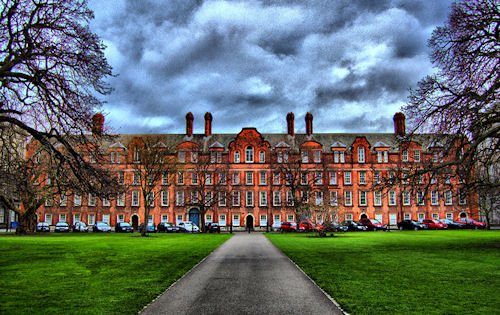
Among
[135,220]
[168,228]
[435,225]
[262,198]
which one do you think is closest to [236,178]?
[262,198]

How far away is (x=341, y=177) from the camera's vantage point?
65688mm

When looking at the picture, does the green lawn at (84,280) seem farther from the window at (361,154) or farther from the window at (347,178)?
the window at (361,154)

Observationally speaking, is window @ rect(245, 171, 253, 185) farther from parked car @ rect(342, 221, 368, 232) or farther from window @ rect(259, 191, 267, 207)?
parked car @ rect(342, 221, 368, 232)

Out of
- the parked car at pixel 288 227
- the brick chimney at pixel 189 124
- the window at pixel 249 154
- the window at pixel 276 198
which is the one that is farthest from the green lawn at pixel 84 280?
the brick chimney at pixel 189 124

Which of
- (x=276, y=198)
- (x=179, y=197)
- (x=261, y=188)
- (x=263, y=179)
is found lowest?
(x=276, y=198)

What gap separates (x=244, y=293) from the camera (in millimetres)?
10547

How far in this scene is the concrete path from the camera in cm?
881

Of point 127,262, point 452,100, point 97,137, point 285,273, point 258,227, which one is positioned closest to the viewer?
point 285,273

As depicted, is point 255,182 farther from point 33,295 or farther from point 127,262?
point 33,295

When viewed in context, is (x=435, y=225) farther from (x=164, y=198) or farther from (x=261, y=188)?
(x=164, y=198)

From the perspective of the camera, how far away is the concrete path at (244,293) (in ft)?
28.9

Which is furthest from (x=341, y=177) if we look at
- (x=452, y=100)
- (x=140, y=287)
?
(x=140, y=287)

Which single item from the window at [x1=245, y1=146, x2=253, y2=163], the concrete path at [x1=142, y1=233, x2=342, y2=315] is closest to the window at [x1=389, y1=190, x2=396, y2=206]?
the window at [x1=245, y1=146, x2=253, y2=163]

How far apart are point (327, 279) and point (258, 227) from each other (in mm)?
51444
